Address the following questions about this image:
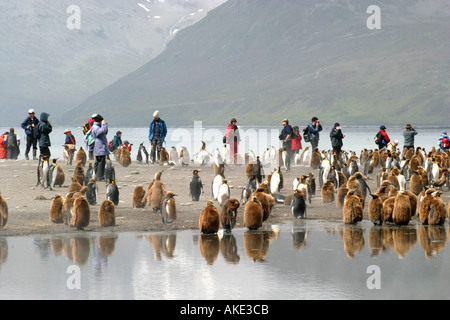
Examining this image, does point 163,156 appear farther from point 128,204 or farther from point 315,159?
point 128,204

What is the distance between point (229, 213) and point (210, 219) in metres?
0.44

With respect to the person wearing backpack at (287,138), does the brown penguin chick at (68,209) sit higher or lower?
lower

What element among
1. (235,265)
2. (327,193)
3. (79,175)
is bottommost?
(235,265)

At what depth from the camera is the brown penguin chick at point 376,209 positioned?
12.5 metres

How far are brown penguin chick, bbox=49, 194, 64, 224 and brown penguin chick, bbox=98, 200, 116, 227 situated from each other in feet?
2.51

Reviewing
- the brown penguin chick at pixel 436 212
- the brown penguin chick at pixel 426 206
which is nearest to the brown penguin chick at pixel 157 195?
the brown penguin chick at pixel 426 206

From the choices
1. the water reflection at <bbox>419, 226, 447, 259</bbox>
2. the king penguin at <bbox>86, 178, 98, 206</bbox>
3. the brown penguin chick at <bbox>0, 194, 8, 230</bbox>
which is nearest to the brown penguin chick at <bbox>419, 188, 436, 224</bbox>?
the water reflection at <bbox>419, 226, 447, 259</bbox>

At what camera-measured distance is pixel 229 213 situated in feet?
38.6

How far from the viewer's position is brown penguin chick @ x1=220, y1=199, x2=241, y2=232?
38.4 ft

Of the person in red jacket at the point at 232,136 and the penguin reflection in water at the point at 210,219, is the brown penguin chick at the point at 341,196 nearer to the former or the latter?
the penguin reflection in water at the point at 210,219

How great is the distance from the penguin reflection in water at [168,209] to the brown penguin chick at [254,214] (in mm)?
1446

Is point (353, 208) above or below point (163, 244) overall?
above

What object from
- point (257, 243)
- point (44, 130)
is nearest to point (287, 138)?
point (44, 130)
